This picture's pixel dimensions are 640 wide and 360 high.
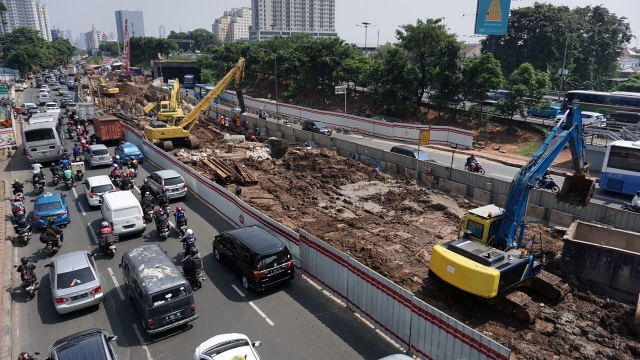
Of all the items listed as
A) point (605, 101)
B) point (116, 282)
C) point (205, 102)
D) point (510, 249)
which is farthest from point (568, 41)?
point (116, 282)

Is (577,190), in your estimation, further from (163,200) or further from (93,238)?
(93,238)

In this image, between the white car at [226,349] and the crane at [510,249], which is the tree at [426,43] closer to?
the crane at [510,249]

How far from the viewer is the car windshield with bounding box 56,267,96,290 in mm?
13328

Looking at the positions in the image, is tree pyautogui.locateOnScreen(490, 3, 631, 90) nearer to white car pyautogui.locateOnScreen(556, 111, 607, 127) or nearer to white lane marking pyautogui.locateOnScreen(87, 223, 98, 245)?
white car pyautogui.locateOnScreen(556, 111, 607, 127)

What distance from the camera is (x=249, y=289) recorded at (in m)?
15.0

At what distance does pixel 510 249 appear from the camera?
14070 millimetres

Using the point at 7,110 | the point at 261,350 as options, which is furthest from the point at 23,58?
the point at 261,350

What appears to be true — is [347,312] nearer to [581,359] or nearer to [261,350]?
[261,350]

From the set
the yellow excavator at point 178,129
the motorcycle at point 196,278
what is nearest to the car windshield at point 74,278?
the motorcycle at point 196,278

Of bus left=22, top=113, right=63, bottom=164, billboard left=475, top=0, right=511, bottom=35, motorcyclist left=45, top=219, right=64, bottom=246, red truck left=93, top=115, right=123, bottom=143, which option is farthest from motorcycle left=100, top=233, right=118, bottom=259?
billboard left=475, top=0, right=511, bottom=35

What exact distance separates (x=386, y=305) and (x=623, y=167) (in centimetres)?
1978

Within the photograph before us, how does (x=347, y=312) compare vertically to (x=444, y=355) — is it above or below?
below

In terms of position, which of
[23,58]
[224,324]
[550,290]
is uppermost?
[23,58]

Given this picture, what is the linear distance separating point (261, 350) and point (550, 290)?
9.42 meters
